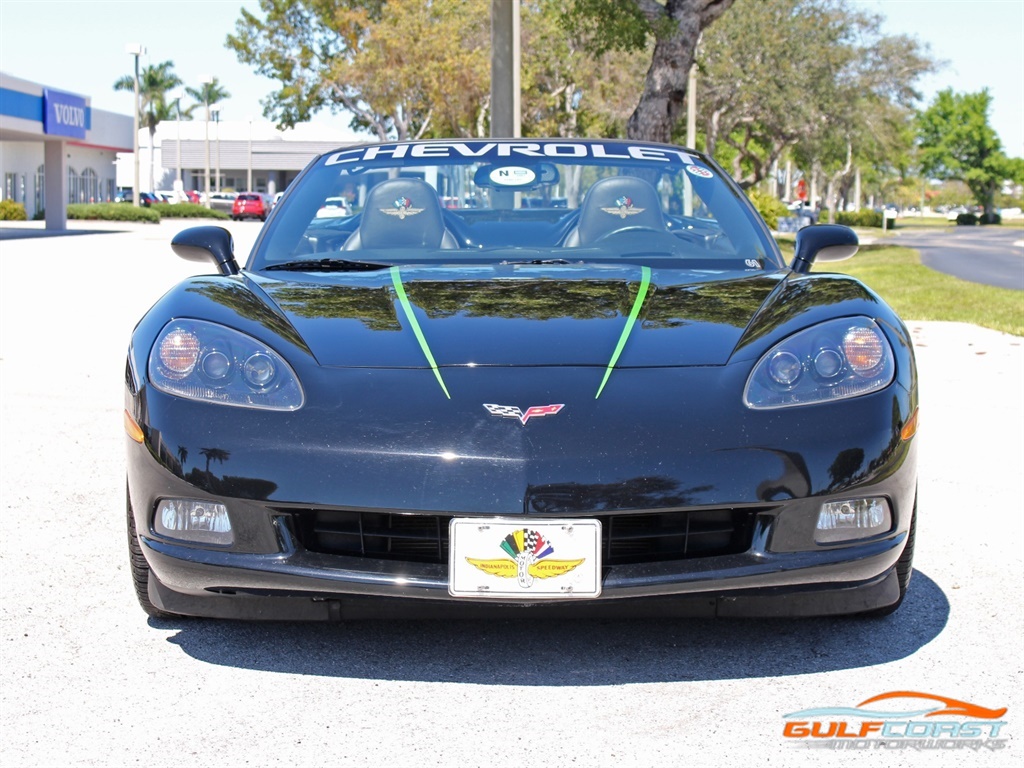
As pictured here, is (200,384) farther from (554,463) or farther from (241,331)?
(554,463)

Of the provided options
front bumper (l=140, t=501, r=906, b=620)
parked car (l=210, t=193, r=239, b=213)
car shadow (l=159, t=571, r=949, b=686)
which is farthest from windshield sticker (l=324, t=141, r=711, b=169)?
parked car (l=210, t=193, r=239, b=213)

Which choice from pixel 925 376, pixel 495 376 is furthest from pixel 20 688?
pixel 925 376

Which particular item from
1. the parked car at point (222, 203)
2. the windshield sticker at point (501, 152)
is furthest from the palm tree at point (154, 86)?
the windshield sticker at point (501, 152)

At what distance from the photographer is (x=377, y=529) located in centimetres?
290

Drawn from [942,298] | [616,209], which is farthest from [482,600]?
[942,298]

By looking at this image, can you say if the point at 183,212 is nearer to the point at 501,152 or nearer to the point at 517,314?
the point at 501,152

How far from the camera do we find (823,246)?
412 cm

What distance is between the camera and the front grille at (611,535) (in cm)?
288

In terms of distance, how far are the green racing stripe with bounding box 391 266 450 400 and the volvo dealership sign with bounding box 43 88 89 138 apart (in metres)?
38.6

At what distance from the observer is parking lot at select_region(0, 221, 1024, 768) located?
2662 millimetres

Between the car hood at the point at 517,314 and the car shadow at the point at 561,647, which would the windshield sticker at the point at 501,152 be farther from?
the car shadow at the point at 561,647

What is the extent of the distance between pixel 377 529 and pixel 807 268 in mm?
1909

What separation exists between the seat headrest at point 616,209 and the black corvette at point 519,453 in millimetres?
844

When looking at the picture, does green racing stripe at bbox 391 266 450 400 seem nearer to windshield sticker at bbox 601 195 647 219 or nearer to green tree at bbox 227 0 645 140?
windshield sticker at bbox 601 195 647 219
